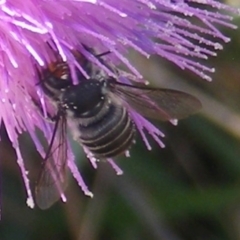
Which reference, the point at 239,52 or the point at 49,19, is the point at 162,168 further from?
the point at 49,19

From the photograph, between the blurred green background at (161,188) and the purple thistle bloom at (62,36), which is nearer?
the purple thistle bloom at (62,36)

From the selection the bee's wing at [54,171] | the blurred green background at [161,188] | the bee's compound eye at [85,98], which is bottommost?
the blurred green background at [161,188]

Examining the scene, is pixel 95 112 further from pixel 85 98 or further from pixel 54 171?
pixel 54 171

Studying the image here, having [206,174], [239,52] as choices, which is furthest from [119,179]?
[239,52]

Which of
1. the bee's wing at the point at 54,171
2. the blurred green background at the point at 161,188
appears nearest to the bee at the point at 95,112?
the bee's wing at the point at 54,171

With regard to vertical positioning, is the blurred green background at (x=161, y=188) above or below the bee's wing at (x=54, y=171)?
below

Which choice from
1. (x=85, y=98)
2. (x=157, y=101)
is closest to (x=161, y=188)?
(x=157, y=101)

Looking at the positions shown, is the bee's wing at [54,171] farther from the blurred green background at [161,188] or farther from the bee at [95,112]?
the blurred green background at [161,188]
